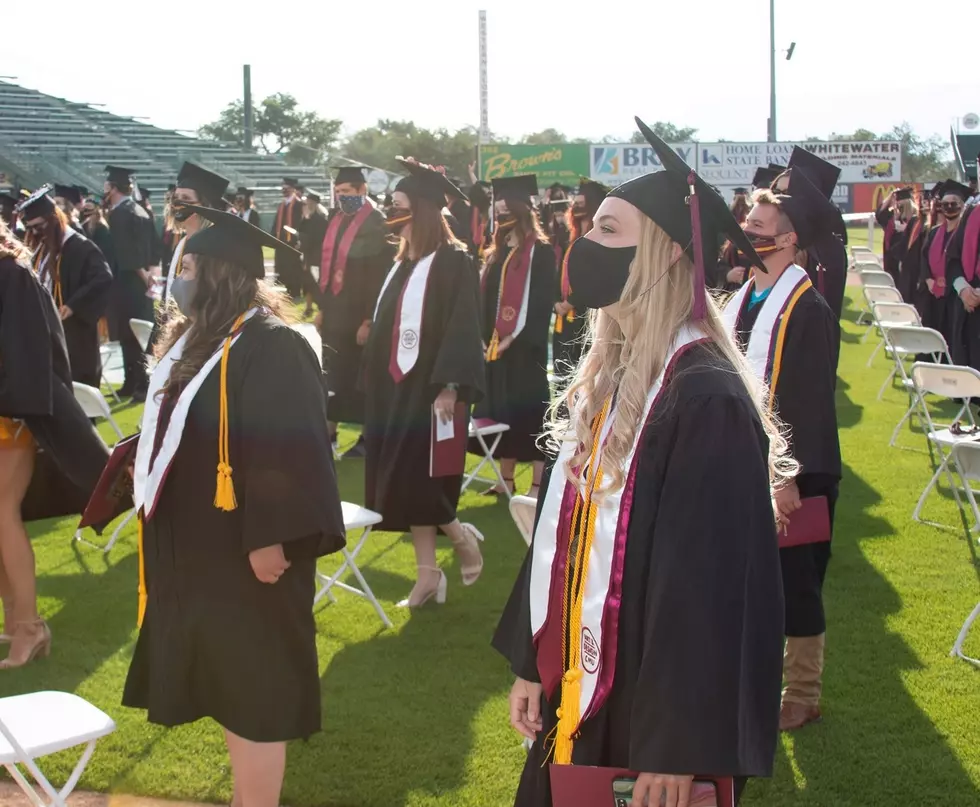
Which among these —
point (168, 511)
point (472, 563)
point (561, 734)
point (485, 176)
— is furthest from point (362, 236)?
point (485, 176)

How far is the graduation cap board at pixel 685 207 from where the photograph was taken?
1.95m

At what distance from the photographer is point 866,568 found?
5520 mm

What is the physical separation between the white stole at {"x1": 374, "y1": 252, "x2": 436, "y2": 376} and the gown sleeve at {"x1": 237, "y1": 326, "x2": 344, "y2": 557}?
210 cm

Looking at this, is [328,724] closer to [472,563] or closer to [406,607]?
[406,607]

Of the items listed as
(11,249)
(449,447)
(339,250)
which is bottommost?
(449,447)

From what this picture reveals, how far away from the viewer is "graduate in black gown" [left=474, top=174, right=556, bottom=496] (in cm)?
709

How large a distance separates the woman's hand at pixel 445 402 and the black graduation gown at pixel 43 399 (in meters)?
1.41

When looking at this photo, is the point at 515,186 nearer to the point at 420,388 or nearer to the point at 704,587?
the point at 420,388

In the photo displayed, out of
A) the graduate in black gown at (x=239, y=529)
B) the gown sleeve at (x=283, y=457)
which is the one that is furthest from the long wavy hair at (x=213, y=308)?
the gown sleeve at (x=283, y=457)

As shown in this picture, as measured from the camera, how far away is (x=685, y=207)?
1.99 meters

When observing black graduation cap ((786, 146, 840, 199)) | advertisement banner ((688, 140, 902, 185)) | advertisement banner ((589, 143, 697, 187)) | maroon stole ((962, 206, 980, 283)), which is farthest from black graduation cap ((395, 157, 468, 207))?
advertisement banner ((589, 143, 697, 187))

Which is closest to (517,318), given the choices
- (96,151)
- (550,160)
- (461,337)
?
(461,337)

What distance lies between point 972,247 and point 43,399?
24.3ft

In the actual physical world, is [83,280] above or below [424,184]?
below
